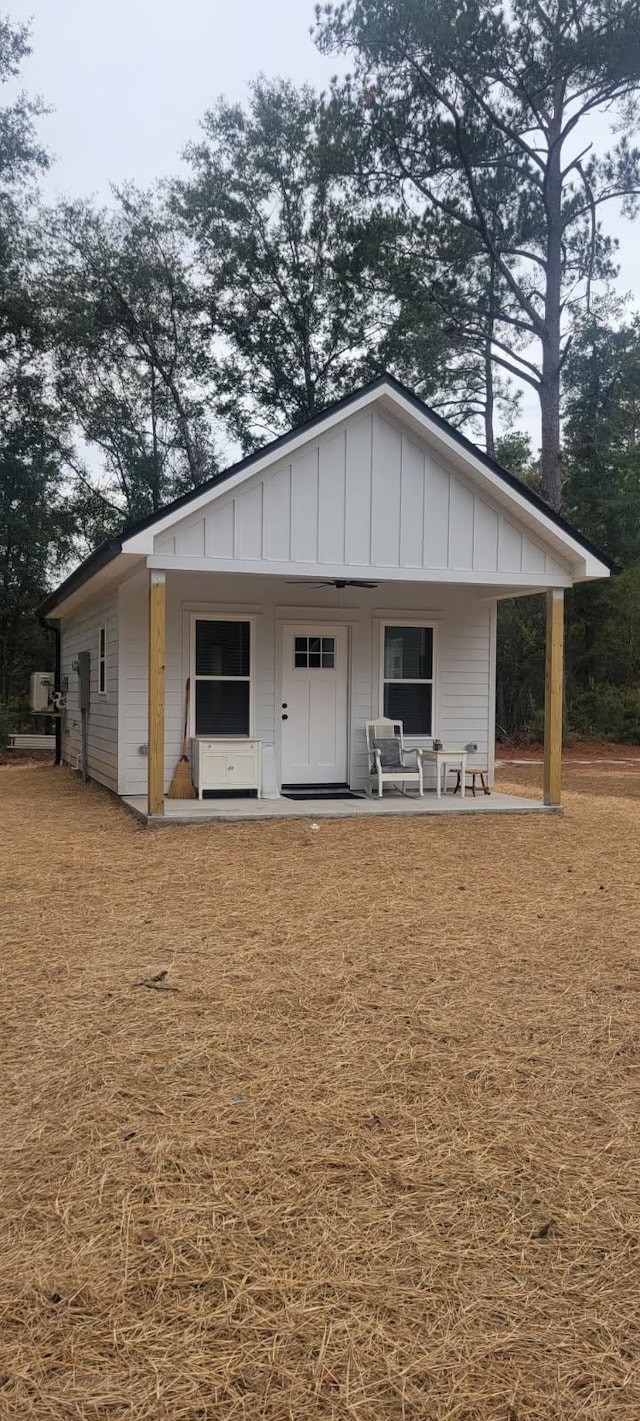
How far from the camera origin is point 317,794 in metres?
12.1

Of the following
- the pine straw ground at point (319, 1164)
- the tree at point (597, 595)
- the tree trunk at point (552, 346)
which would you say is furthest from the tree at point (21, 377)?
the pine straw ground at point (319, 1164)

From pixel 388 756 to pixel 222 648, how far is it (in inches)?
94.0

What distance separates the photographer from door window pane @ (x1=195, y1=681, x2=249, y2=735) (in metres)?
11.9

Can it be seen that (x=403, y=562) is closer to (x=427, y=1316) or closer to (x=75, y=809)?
(x=75, y=809)

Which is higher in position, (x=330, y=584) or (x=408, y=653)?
(x=330, y=584)

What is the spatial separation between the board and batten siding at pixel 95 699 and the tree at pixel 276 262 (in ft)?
32.6

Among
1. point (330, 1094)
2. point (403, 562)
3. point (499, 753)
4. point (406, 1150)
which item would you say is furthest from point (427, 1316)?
point (499, 753)

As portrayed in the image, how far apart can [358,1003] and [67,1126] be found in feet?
5.19

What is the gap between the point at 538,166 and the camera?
19844 millimetres

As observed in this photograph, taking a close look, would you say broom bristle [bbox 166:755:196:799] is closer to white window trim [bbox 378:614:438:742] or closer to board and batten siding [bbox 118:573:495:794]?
board and batten siding [bbox 118:573:495:794]

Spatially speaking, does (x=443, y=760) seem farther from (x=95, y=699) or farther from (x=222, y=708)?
(x=95, y=699)

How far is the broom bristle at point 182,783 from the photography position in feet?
37.6

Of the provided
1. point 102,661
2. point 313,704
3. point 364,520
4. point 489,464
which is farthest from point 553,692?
point 102,661

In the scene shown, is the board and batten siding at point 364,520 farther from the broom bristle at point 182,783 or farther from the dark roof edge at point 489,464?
the broom bristle at point 182,783
